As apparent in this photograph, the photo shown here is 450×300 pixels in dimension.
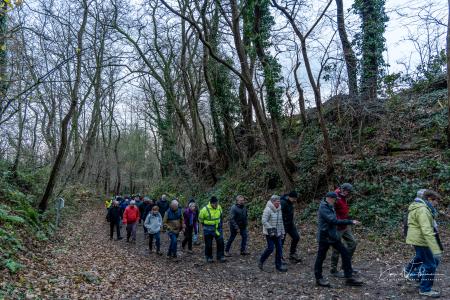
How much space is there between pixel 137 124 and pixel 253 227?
37139 mm

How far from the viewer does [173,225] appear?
11.1 meters

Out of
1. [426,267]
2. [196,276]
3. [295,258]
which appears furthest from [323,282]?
[196,276]

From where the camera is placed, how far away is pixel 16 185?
16.5 meters

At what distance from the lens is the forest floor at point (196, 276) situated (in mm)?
6805

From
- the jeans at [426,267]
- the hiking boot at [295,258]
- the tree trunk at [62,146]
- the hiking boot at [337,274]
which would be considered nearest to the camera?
the jeans at [426,267]

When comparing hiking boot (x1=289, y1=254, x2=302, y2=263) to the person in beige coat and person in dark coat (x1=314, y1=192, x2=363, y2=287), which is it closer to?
the person in beige coat

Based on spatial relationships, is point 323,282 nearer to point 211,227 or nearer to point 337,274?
point 337,274

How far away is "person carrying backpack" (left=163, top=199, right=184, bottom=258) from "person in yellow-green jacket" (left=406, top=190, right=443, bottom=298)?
6815mm

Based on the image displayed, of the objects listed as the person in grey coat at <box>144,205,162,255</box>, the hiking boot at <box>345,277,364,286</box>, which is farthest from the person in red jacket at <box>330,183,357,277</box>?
the person in grey coat at <box>144,205,162,255</box>

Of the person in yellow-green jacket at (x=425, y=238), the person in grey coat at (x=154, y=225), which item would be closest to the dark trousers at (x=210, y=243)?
the person in grey coat at (x=154, y=225)

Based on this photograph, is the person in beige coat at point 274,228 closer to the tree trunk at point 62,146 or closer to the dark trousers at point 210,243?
the dark trousers at point 210,243

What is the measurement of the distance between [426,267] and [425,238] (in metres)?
0.60

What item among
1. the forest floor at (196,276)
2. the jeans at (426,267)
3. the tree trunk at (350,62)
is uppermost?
the tree trunk at (350,62)

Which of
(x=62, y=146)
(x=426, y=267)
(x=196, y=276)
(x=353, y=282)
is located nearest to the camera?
(x=426, y=267)
